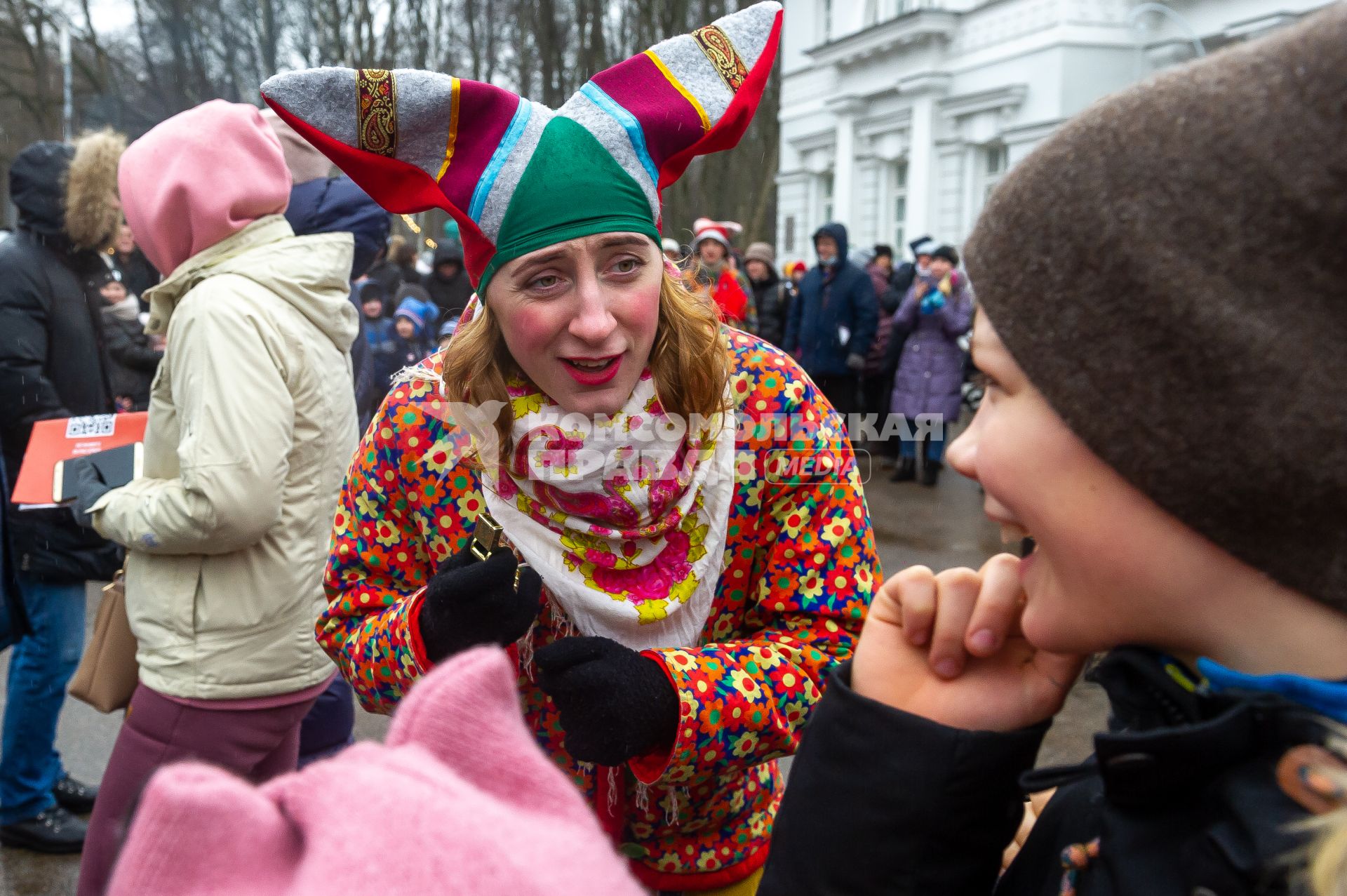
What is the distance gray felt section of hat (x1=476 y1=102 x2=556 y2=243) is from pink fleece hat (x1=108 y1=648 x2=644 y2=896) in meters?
1.11

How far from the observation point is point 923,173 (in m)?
18.5

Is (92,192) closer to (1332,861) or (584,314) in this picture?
(584,314)

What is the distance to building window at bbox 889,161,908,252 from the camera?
66.2 ft

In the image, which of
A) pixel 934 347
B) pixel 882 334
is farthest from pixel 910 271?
pixel 934 347

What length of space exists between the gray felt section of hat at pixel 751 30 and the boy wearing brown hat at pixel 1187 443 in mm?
846

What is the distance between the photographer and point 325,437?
259 cm

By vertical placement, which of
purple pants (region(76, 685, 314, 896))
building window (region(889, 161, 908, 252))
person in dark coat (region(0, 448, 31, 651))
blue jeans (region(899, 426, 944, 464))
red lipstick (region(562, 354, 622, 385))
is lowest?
blue jeans (region(899, 426, 944, 464))

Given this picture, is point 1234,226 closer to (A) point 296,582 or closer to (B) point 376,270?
(A) point 296,582

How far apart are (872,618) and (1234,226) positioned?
57cm

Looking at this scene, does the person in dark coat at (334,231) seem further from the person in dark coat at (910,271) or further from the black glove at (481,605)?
the person in dark coat at (910,271)

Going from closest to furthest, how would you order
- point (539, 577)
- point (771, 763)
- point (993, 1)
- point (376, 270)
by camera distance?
1. point (539, 577)
2. point (771, 763)
3. point (376, 270)
4. point (993, 1)

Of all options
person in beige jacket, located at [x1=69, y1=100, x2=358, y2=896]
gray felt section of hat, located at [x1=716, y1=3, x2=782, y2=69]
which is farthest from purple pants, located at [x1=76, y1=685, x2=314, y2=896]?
gray felt section of hat, located at [x1=716, y1=3, x2=782, y2=69]

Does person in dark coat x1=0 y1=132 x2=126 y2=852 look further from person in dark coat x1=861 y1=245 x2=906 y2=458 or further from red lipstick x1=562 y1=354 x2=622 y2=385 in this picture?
person in dark coat x1=861 y1=245 x2=906 y2=458

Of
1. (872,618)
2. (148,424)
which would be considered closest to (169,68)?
(148,424)
